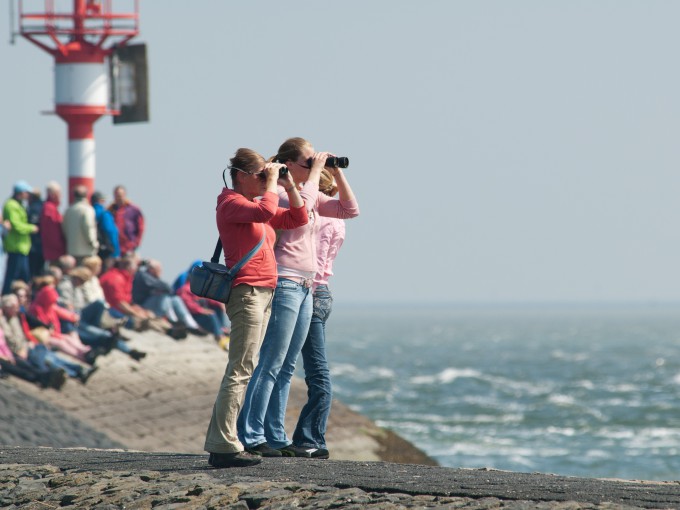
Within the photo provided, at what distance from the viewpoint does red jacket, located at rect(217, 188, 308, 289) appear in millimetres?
8203

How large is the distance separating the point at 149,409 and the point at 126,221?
13.7 ft

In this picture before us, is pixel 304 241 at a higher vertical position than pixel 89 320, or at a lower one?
higher

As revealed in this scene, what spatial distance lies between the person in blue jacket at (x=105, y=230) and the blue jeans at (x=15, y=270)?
1.21 m

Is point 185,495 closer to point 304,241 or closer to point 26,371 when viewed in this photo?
point 304,241

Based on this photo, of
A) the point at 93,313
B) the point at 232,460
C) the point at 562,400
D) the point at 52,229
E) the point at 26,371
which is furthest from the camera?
the point at 562,400

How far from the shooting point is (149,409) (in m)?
18.4

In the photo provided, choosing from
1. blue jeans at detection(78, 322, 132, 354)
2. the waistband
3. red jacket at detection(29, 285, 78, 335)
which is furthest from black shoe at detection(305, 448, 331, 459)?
blue jeans at detection(78, 322, 132, 354)

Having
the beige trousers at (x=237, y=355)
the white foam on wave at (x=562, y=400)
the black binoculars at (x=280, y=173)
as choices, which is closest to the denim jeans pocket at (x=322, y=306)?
the beige trousers at (x=237, y=355)

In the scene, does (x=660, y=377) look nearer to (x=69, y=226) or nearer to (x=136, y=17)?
(x=136, y=17)

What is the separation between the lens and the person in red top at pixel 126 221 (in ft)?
70.7

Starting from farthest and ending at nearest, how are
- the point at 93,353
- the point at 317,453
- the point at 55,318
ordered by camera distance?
1. the point at 93,353
2. the point at 55,318
3. the point at 317,453

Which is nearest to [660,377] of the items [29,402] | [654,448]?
[654,448]

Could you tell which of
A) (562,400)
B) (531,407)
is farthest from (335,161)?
(562,400)

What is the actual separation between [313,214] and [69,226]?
1189 centimetres
